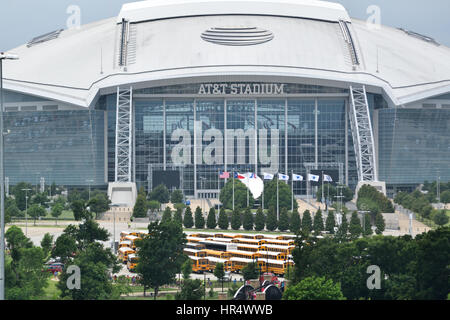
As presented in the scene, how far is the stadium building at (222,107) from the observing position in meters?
126

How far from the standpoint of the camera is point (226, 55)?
422ft

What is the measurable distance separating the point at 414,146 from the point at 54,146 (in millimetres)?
63174

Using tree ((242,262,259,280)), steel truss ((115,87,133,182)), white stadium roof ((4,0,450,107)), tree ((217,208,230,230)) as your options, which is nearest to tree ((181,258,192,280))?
tree ((242,262,259,280))

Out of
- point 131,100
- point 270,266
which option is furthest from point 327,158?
point 270,266

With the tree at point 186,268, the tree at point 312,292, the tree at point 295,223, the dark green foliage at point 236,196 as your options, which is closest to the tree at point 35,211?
the dark green foliage at point 236,196

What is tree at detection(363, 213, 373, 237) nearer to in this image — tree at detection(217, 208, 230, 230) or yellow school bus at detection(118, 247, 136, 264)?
tree at detection(217, 208, 230, 230)

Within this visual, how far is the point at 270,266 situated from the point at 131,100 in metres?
73.8

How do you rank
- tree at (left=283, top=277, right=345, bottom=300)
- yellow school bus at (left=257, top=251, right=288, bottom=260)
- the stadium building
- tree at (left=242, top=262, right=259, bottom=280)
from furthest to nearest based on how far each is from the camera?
1. the stadium building
2. yellow school bus at (left=257, top=251, right=288, bottom=260)
3. tree at (left=242, top=262, right=259, bottom=280)
4. tree at (left=283, top=277, right=345, bottom=300)

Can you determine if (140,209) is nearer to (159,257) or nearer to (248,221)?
(248,221)

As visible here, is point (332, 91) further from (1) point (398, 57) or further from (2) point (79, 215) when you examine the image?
(2) point (79, 215)

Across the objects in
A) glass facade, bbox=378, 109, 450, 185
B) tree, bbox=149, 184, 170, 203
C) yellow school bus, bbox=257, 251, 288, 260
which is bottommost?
yellow school bus, bbox=257, 251, 288, 260

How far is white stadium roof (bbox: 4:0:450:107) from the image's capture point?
125m

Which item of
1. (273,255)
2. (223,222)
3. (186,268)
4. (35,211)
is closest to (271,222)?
(223,222)

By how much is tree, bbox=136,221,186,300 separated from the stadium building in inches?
2908
